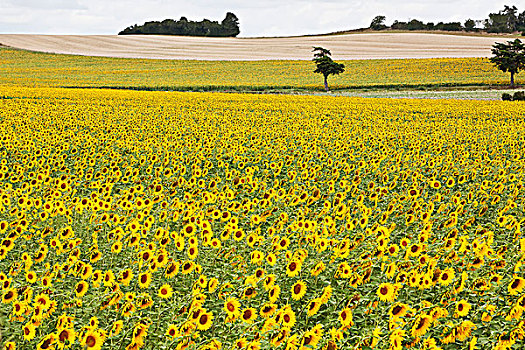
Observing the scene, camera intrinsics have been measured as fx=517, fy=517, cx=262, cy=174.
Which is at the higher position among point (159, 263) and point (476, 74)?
point (476, 74)

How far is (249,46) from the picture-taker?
112 m

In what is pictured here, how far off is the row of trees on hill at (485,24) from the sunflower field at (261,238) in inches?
5010

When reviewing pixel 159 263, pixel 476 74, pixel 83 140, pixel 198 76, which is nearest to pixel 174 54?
pixel 198 76

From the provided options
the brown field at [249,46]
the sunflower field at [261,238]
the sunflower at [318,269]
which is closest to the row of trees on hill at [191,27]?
the brown field at [249,46]

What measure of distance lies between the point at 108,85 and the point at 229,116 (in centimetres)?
3526

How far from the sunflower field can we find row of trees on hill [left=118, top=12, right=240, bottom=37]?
422 ft

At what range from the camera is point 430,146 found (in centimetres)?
1590

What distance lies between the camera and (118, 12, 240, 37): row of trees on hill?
144250mm

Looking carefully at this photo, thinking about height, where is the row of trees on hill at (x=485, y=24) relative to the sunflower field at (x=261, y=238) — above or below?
above

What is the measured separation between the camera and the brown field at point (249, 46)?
93.5 metres

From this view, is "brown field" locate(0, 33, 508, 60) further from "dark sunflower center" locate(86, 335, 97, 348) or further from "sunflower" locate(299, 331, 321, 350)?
"dark sunflower center" locate(86, 335, 97, 348)

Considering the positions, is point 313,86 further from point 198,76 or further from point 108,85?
point 108,85

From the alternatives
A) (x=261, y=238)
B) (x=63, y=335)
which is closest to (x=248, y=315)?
(x=63, y=335)

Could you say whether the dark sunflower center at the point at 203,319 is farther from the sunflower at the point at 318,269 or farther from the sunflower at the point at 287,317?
the sunflower at the point at 318,269
